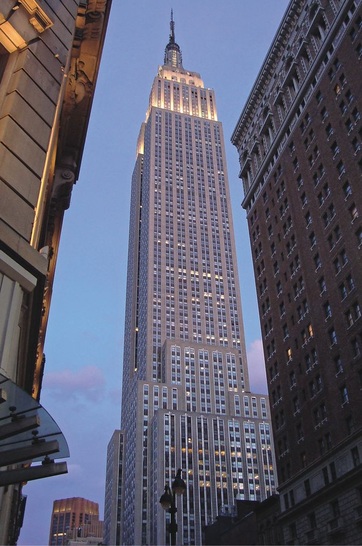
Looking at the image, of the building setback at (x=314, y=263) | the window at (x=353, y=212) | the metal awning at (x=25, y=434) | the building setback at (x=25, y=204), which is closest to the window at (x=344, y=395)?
the building setback at (x=314, y=263)

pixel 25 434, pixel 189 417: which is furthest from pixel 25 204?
pixel 189 417

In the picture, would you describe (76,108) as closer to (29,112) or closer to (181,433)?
(29,112)

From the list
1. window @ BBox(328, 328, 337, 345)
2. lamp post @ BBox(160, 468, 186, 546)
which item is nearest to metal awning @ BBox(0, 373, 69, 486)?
lamp post @ BBox(160, 468, 186, 546)

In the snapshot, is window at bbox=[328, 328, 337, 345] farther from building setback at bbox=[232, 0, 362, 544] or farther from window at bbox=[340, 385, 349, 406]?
window at bbox=[340, 385, 349, 406]

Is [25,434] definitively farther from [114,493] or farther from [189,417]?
[114,493]

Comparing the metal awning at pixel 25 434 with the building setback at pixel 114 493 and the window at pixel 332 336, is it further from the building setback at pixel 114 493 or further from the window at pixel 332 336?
the building setback at pixel 114 493

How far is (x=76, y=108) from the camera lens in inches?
912

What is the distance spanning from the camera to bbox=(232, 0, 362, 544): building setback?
4759 cm

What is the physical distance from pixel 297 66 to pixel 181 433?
366ft

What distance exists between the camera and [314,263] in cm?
5828

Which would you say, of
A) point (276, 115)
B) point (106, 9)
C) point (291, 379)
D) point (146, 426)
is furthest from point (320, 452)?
point (146, 426)

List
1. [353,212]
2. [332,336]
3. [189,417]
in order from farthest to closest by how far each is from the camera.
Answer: [189,417] < [332,336] < [353,212]

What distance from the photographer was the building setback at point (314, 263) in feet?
156

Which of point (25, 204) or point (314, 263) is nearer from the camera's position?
point (25, 204)
